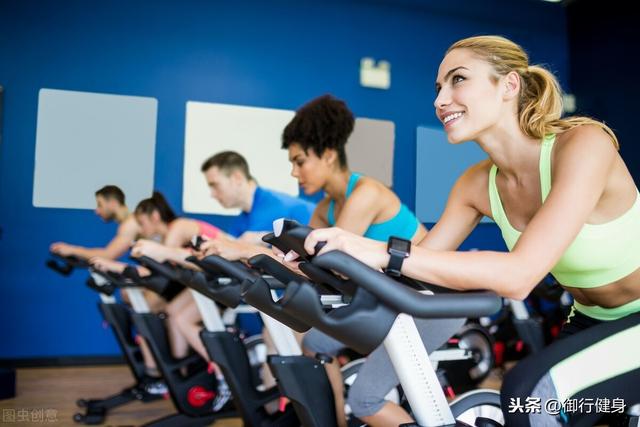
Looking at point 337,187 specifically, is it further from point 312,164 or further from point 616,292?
point 616,292

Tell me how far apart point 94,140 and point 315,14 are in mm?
2519

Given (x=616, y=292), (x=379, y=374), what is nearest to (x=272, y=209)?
(x=379, y=374)

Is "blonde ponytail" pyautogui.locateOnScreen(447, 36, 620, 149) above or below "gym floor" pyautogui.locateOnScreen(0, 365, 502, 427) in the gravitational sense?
above

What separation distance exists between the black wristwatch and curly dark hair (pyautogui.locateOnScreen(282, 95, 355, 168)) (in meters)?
1.28

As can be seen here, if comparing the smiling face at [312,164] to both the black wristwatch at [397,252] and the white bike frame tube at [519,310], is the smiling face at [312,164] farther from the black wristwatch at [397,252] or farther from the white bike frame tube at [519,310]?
the white bike frame tube at [519,310]

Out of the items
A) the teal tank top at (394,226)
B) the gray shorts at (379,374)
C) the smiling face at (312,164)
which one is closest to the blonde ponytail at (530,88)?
the gray shorts at (379,374)

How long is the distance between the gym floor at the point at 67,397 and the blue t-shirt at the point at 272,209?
999mm

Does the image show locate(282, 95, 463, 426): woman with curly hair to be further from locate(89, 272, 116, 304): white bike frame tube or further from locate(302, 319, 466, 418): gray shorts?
locate(89, 272, 116, 304): white bike frame tube

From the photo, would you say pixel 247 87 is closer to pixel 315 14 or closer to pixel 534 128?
pixel 315 14

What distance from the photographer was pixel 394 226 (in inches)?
85.0

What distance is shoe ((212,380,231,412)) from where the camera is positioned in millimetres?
3016

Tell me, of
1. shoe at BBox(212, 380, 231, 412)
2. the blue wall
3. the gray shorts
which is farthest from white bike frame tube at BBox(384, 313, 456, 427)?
shoe at BBox(212, 380, 231, 412)

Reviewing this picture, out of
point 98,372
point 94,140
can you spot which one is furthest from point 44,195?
point 98,372

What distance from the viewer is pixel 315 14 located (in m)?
4.79
